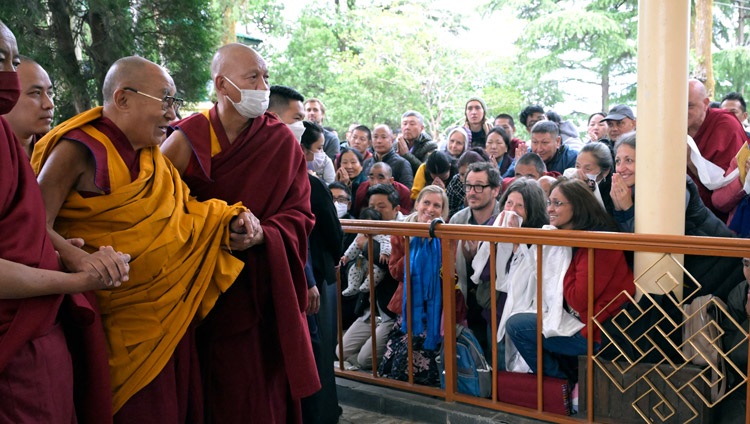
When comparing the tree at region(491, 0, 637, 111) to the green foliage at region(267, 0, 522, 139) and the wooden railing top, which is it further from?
the wooden railing top

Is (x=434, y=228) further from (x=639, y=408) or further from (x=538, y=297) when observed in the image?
Answer: (x=639, y=408)

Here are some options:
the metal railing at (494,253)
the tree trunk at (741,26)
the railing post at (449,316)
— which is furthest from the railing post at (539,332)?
the tree trunk at (741,26)

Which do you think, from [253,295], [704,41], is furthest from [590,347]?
[704,41]

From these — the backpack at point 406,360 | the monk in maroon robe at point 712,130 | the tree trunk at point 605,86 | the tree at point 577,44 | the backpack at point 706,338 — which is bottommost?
the backpack at point 406,360

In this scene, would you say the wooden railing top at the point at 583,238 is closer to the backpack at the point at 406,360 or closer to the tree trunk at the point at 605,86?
the backpack at the point at 406,360

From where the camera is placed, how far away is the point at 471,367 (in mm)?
3713

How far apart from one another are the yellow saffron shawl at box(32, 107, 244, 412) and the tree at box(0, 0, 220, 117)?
2111 mm

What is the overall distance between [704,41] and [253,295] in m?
12.3

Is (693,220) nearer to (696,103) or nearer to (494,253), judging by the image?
(494,253)

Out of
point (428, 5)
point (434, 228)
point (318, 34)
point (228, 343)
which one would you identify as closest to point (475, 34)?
point (428, 5)

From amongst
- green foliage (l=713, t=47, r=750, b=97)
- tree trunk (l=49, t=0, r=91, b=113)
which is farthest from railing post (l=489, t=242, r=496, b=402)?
green foliage (l=713, t=47, r=750, b=97)

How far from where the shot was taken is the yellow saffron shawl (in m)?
2.29

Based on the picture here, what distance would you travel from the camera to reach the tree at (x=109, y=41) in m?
4.26

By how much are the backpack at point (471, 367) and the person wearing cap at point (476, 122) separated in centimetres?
349
